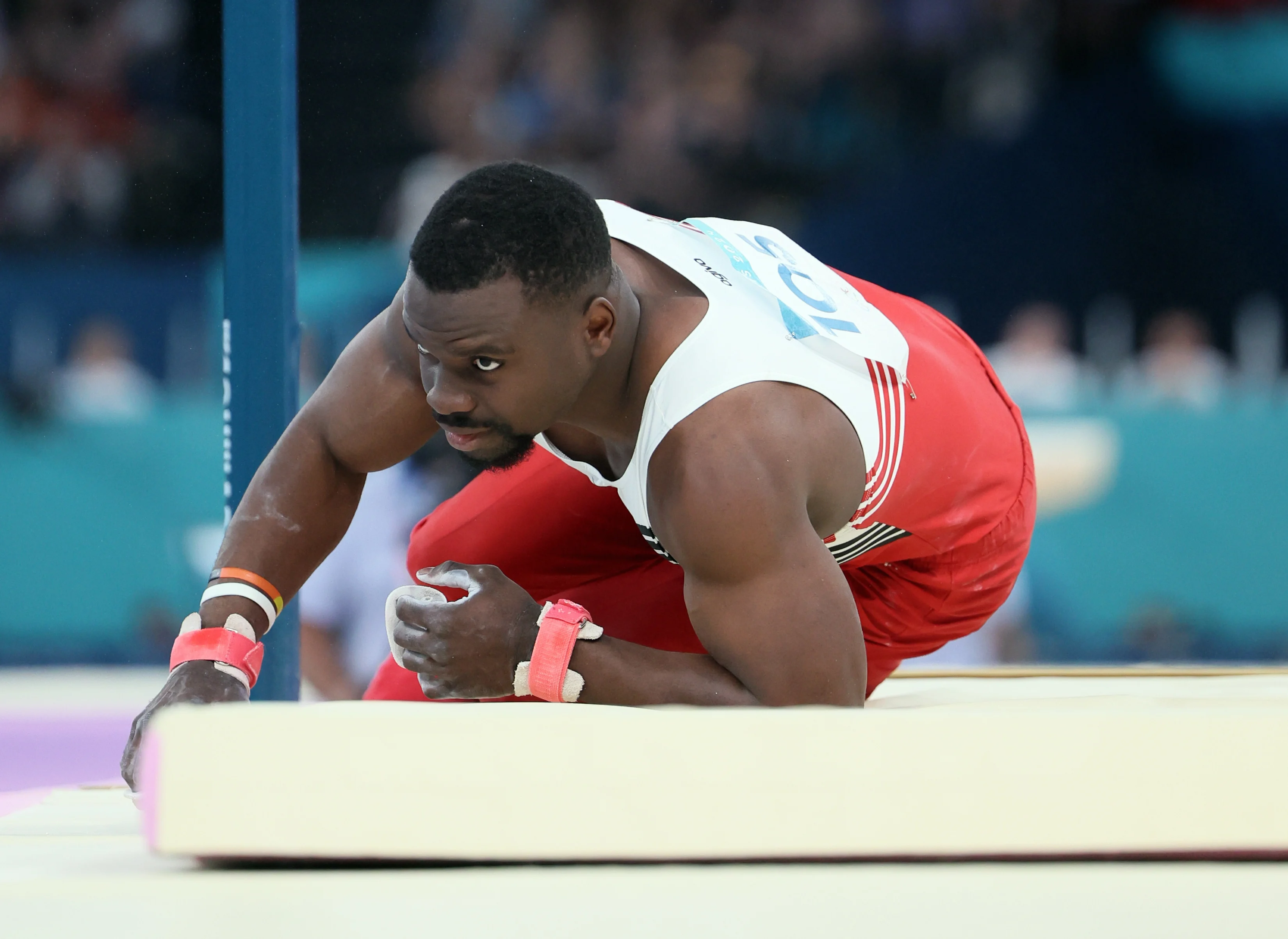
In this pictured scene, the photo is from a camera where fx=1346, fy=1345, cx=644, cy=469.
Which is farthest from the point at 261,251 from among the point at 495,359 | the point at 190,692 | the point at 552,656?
the point at 552,656

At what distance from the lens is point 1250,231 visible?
6.29 metres

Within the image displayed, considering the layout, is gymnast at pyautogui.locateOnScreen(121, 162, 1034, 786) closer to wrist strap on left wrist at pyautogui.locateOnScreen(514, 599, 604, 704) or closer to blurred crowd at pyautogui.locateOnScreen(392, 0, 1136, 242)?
wrist strap on left wrist at pyautogui.locateOnScreen(514, 599, 604, 704)

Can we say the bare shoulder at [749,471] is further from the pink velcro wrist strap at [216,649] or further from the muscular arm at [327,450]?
the pink velcro wrist strap at [216,649]

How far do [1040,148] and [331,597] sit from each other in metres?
4.02

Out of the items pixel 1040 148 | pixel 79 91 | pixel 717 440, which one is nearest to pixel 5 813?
pixel 717 440

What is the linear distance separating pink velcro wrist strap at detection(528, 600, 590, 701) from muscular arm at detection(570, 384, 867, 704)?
0.07 ft

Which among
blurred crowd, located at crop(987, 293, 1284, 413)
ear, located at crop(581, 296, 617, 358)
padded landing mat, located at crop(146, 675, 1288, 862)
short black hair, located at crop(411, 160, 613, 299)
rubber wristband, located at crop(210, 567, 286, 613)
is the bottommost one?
blurred crowd, located at crop(987, 293, 1284, 413)

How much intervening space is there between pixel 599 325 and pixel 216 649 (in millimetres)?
713

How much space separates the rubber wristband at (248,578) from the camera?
207 centimetres

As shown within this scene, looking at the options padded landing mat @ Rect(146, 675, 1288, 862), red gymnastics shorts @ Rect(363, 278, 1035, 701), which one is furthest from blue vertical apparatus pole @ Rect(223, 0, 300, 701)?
padded landing mat @ Rect(146, 675, 1288, 862)

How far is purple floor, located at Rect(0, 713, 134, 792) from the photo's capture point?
3.46 meters

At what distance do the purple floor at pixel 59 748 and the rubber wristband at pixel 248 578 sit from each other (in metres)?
1.37

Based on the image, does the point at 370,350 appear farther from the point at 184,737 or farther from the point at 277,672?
the point at 184,737

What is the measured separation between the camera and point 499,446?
1.91m
